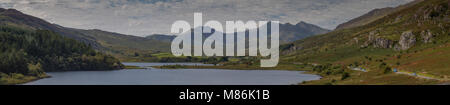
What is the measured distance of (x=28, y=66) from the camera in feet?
558
